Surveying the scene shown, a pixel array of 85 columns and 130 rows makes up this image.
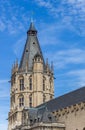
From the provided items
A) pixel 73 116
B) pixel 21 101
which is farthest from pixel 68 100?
pixel 21 101

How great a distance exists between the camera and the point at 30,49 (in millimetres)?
126688

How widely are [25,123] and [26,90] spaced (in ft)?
65.5

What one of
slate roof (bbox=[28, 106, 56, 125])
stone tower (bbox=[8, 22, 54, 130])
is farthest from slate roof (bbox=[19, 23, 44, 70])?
slate roof (bbox=[28, 106, 56, 125])

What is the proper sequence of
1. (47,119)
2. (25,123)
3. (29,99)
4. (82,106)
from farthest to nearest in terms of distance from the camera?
(29,99)
(25,123)
(47,119)
(82,106)

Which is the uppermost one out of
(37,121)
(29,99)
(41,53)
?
(41,53)

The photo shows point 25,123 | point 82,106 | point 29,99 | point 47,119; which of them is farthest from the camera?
point 29,99

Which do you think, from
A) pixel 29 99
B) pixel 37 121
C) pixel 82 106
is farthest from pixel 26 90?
pixel 82 106

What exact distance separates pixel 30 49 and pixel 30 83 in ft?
36.3

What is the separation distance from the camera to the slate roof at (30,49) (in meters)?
125

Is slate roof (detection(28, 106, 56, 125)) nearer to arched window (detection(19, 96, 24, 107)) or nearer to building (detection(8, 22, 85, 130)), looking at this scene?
building (detection(8, 22, 85, 130))

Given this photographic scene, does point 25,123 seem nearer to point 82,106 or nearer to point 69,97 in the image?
point 69,97

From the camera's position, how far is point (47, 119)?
320 ft

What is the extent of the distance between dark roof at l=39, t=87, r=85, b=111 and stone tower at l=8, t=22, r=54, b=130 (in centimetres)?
1425

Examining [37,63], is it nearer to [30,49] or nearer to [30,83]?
[30,49]
